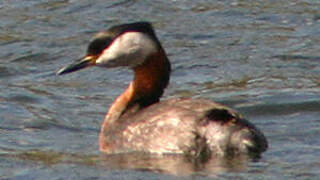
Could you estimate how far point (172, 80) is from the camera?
48.2 feet

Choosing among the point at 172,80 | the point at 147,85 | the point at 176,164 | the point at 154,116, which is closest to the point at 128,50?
the point at 147,85

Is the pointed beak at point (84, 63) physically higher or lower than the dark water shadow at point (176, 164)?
higher

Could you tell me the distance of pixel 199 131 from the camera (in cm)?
1084

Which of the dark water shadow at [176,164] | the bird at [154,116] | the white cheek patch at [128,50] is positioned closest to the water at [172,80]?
the dark water shadow at [176,164]

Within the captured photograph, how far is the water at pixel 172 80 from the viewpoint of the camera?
1087cm

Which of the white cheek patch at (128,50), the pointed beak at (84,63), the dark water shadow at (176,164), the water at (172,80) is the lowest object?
the water at (172,80)

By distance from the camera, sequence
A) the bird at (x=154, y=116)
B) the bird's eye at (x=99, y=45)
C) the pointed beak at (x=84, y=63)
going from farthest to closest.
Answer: the pointed beak at (x=84, y=63) < the bird's eye at (x=99, y=45) < the bird at (x=154, y=116)

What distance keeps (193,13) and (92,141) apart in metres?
5.25

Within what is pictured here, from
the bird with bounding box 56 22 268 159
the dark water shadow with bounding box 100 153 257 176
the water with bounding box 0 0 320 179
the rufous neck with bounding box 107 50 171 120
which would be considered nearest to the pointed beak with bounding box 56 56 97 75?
the bird with bounding box 56 22 268 159

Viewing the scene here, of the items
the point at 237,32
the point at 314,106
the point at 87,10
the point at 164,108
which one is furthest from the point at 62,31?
the point at 164,108

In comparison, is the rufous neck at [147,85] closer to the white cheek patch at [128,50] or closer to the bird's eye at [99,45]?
the white cheek patch at [128,50]

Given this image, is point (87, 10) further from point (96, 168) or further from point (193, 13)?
point (96, 168)

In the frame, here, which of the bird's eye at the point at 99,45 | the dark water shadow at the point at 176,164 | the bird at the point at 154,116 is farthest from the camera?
the bird's eye at the point at 99,45

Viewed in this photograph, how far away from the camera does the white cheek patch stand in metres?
11.6
